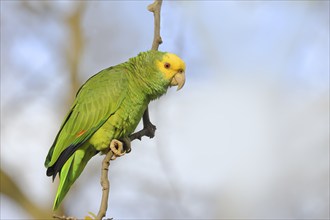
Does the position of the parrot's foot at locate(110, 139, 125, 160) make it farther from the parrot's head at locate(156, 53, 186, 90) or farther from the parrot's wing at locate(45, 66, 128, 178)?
the parrot's head at locate(156, 53, 186, 90)

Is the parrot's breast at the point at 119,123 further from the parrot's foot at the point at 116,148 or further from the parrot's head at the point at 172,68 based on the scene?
the parrot's head at the point at 172,68

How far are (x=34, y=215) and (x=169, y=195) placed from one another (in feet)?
4.59

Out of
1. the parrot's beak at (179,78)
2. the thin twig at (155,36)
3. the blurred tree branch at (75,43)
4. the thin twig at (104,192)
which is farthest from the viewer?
the blurred tree branch at (75,43)

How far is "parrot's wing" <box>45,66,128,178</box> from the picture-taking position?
8.19 ft

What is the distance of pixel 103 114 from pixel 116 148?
7.0 inches

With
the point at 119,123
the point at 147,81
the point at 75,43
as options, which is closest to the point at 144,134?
the point at 119,123

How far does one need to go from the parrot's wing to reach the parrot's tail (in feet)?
0.27

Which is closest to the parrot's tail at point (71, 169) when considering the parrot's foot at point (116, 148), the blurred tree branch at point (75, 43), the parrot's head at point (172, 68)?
the parrot's foot at point (116, 148)

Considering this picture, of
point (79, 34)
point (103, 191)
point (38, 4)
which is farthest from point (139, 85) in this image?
point (38, 4)

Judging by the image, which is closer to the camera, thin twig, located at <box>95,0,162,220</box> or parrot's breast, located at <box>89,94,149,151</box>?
thin twig, located at <box>95,0,162,220</box>

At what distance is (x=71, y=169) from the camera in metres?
2.61

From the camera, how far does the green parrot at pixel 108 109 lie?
8.37ft

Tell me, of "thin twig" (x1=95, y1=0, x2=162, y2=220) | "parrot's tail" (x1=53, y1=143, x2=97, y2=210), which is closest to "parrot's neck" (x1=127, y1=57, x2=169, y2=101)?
"thin twig" (x1=95, y1=0, x2=162, y2=220)

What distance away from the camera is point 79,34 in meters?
5.68
